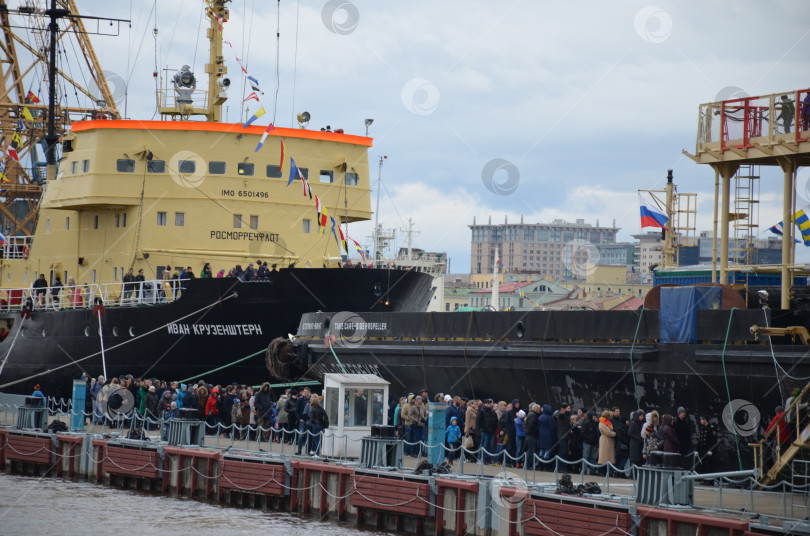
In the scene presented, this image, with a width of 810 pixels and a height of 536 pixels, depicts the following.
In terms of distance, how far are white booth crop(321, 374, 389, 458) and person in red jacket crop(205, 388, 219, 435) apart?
16.7ft

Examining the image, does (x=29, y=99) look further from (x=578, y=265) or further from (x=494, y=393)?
(x=578, y=265)

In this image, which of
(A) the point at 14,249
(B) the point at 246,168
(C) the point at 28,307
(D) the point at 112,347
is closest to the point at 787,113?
(B) the point at 246,168

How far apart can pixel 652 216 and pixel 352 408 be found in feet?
66.2

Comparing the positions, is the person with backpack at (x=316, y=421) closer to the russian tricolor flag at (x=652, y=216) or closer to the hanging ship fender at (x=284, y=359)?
the hanging ship fender at (x=284, y=359)

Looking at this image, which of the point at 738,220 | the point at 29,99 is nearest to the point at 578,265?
the point at 29,99

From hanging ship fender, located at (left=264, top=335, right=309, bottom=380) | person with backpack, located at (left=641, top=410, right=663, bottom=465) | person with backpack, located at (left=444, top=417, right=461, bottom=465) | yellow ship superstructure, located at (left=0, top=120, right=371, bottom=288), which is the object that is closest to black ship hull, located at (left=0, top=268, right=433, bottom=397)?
hanging ship fender, located at (left=264, top=335, right=309, bottom=380)

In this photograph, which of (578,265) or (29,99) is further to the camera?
(578,265)

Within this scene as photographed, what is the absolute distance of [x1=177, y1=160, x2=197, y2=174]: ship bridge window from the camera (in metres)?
32.7

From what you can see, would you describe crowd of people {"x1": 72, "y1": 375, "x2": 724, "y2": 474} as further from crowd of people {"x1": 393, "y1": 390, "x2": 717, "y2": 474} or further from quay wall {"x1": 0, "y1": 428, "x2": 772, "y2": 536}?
quay wall {"x1": 0, "y1": 428, "x2": 772, "y2": 536}

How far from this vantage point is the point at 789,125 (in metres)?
20.6

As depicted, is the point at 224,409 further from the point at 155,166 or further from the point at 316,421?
the point at 155,166

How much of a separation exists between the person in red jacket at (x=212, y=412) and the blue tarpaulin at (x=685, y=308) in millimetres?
10675

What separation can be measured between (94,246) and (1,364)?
19.4 ft

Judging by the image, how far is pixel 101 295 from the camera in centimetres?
3331
